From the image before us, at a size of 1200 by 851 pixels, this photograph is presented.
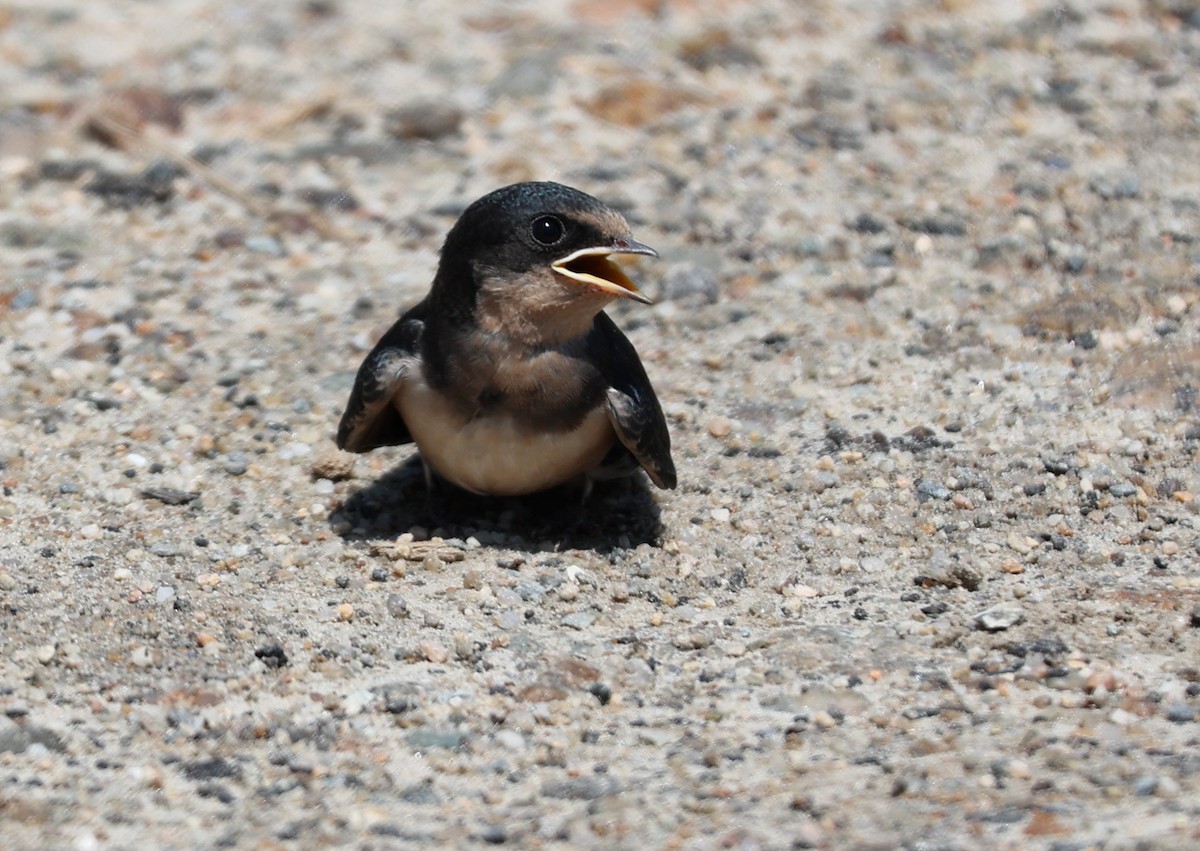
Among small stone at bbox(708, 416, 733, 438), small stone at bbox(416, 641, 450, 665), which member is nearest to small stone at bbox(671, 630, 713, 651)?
small stone at bbox(416, 641, 450, 665)

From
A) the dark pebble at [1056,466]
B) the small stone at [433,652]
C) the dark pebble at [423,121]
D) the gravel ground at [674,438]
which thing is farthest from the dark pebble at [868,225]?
the small stone at [433,652]

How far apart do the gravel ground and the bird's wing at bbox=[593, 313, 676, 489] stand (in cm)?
29

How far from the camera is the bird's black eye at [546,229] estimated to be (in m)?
5.70

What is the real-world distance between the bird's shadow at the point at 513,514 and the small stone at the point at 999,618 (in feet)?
3.96

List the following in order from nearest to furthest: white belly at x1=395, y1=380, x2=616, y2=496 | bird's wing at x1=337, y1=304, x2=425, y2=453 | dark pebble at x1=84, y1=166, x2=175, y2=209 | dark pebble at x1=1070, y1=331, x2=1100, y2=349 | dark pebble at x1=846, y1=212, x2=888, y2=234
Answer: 1. white belly at x1=395, y1=380, x2=616, y2=496
2. bird's wing at x1=337, y1=304, x2=425, y2=453
3. dark pebble at x1=1070, y1=331, x2=1100, y2=349
4. dark pebble at x1=846, y1=212, x2=888, y2=234
5. dark pebble at x1=84, y1=166, x2=175, y2=209

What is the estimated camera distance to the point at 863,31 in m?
9.72

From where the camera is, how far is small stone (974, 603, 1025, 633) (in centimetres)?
531

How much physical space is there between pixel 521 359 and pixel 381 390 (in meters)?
0.50

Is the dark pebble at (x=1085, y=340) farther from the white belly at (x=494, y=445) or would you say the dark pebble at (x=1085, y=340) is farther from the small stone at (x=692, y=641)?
the small stone at (x=692, y=641)

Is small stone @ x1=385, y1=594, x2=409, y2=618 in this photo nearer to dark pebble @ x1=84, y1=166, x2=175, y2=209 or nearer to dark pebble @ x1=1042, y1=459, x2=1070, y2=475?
dark pebble @ x1=1042, y1=459, x2=1070, y2=475

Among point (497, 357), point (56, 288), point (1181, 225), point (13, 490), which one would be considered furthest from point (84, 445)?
point (1181, 225)

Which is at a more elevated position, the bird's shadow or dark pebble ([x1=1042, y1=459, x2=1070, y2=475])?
dark pebble ([x1=1042, y1=459, x2=1070, y2=475])

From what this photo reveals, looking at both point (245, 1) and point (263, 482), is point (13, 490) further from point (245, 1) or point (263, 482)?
point (245, 1)

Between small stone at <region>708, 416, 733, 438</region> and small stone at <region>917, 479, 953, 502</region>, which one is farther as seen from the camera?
small stone at <region>708, 416, 733, 438</region>
